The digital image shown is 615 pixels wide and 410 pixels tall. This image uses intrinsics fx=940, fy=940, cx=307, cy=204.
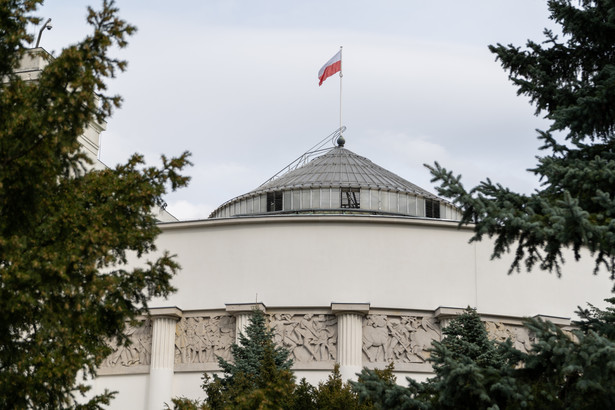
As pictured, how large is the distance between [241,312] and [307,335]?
1.83m

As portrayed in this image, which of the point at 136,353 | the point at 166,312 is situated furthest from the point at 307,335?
the point at 136,353

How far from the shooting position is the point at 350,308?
79.2ft

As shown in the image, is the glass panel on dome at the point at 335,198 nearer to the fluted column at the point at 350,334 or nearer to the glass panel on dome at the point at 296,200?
the glass panel on dome at the point at 296,200

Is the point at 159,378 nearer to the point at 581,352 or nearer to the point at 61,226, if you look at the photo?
the point at 61,226

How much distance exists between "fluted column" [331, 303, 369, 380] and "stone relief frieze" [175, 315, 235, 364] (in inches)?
112

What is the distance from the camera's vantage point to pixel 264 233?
84.0ft

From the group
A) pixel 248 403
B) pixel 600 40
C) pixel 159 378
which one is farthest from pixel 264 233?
pixel 600 40

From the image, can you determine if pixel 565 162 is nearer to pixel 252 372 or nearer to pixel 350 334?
pixel 252 372

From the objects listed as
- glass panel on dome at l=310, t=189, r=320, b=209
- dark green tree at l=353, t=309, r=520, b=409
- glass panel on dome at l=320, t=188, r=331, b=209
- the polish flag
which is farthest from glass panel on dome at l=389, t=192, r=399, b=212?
dark green tree at l=353, t=309, r=520, b=409

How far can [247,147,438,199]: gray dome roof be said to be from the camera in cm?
3272

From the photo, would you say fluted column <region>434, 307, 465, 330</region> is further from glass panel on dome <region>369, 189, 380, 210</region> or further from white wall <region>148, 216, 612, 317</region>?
glass panel on dome <region>369, 189, 380, 210</region>

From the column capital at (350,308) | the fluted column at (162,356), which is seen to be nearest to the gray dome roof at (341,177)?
the column capital at (350,308)

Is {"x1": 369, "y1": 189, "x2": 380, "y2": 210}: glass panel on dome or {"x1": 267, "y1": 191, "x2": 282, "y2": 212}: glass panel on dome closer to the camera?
{"x1": 369, "y1": 189, "x2": 380, "y2": 210}: glass panel on dome

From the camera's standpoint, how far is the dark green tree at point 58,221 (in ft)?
31.8
